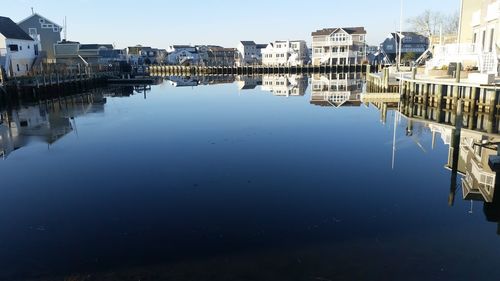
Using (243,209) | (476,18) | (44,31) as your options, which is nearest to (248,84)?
(476,18)

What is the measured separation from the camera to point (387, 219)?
953 cm

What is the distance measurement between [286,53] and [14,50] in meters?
69.2

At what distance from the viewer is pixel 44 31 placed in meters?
66.9

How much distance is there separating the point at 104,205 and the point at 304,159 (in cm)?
762

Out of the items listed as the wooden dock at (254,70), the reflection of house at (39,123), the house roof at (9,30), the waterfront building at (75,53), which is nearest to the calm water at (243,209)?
the reflection of house at (39,123)

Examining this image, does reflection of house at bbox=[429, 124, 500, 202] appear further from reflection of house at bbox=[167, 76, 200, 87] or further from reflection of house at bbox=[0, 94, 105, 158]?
reflection of house at bbox=[167, 76, 200, 87]

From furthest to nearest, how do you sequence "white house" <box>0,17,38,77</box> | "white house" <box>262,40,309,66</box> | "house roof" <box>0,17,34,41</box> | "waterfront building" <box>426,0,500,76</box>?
"white house" <box>262,40,309,66</box> → "house roof" <box>0,17,34,41</box> → "white house" <box>0,17,38,77</box> → "waterfront building" <box>426,0,500,76</box>

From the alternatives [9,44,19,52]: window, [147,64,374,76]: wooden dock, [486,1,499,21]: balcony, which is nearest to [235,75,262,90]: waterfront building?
[147,64,374,76]: wooden dock

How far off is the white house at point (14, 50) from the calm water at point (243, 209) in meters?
33.5

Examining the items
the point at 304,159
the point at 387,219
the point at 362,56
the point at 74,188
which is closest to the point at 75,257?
the point at 74,188

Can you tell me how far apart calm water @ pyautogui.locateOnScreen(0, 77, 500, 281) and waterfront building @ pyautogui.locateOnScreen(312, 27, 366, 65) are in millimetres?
69195

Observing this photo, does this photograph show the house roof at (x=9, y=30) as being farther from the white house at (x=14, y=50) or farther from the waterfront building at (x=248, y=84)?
the waterfront building at (x=248, y=84)

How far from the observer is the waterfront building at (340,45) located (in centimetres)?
8575

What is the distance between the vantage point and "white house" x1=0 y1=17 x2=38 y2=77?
4706 cm
